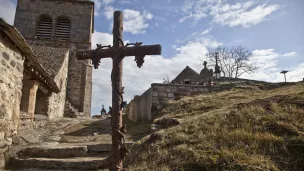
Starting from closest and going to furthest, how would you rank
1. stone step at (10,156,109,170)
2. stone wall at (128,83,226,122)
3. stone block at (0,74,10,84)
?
stone block at (0,74,10,84) < stone step at (10,156,109,170) < stone wall at (128,83,226,122)

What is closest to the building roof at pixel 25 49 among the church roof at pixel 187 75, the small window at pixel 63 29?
the small window at pixel 63 29

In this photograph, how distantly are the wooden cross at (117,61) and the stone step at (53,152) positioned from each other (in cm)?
375

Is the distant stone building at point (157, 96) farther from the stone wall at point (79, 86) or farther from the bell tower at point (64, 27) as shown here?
the bell tower at point (64, 27)

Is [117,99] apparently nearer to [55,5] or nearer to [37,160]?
[37,160]

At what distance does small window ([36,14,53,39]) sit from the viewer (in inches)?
789

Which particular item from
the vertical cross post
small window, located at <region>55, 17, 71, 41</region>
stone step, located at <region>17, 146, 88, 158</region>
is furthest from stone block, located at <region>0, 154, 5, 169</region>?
small window, located at <region>55, 17, 71, 41</region>

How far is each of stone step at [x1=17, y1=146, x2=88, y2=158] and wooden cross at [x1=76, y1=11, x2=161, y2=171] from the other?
3750 mm

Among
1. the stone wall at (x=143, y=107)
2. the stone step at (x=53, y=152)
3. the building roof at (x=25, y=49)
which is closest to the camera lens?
the building roof at (x=25, y=49)

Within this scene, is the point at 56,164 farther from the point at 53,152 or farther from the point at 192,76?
the point at 192,76

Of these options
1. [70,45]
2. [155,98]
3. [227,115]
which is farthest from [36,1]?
[227,115]

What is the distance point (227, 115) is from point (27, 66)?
609 centimetres

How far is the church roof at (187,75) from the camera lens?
2356cm

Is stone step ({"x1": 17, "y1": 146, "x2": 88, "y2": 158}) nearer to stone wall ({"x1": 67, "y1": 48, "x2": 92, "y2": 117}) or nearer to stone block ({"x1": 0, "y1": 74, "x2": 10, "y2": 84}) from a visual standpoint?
stone block ({"x1": 0, "y1": 74, "x2": 10, "y2": 84})

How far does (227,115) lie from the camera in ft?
20.7
